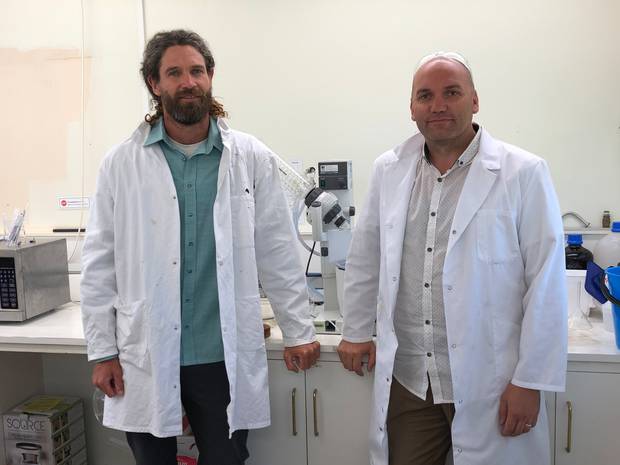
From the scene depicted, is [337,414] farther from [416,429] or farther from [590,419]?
[590,419]

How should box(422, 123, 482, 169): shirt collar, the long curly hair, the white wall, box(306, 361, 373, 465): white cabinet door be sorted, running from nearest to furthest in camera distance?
box(422, 123, 482, 169): shirt collar
the long curly hair
box(306, 361, 373, 465): white cabinet door
the white wall

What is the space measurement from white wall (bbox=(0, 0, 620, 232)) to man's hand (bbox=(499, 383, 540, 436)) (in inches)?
74.9

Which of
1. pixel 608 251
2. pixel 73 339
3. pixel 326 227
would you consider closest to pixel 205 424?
pixel 73 339

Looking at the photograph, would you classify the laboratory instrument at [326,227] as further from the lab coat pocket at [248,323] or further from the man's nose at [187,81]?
the man's nose at [187,81]

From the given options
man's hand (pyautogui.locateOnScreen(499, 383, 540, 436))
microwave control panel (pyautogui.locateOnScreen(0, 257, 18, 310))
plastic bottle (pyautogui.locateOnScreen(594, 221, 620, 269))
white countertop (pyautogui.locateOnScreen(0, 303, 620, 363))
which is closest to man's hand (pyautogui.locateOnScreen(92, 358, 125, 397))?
white countertop (pyautogui.locateOnScreen(0, 303, 620, 363))

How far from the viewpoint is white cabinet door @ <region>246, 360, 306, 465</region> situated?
66.9 inches

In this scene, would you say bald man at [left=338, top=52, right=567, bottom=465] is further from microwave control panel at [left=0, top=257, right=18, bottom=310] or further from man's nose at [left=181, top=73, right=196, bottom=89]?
microwave control panel at [left=0, top=257, right=18, bottom=310]

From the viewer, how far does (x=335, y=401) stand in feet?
5.52

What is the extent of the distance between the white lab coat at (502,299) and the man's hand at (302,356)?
1.46 ft

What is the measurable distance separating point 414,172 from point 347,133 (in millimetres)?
1648

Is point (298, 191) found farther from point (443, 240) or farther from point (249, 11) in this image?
point (249, 11)

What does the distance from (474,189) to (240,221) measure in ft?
2.10

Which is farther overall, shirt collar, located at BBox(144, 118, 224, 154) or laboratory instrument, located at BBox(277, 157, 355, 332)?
laboratory instrument, located at BBox(277, 157, 355, 332)

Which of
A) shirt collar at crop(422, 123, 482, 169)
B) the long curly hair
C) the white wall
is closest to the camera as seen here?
shirt collar at crop(422, 123, 482, 169)
